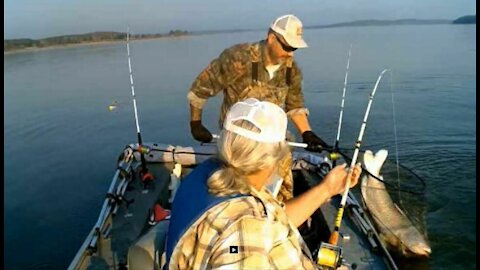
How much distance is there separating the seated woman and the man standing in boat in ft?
7.28

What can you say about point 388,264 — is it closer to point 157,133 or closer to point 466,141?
point 466,141

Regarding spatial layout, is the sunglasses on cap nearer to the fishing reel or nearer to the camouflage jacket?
the camouflage jacket

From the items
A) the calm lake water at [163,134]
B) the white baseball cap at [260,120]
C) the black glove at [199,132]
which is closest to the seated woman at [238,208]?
the white baseball cap at [260,120]

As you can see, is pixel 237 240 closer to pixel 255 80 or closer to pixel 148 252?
pixel 148 252

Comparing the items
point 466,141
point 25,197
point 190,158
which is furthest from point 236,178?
point 466,141

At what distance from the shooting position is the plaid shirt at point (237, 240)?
5.97 ft

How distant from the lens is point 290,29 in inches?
157

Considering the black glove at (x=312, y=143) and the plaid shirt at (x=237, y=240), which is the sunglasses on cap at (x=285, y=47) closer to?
the black glove at (x=312, y=143)

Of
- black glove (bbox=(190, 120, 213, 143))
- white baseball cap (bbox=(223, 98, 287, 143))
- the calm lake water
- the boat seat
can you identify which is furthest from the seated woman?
the calm lake water

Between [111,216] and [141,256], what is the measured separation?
2.77 meters

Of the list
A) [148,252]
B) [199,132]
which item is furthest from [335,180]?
[199,132]

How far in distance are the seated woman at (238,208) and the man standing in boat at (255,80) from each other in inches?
87.4

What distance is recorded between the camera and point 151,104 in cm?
1736

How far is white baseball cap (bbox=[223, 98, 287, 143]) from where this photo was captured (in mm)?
1974
